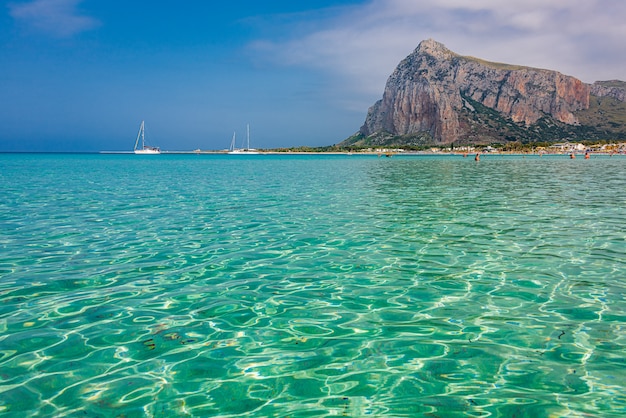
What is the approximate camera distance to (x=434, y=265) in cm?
1028

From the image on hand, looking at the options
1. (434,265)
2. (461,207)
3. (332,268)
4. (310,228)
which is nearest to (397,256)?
(434,265)

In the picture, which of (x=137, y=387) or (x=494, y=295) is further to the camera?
(x=494, y=295)

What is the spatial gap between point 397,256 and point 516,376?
6046mm

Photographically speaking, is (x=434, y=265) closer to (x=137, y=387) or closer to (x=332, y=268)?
(x=332, y=268)

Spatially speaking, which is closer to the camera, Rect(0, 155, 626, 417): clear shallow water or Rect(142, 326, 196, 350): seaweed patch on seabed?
Rect(0, 155, 626, 417): clear shallow water

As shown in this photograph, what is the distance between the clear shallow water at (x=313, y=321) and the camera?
15.8ft

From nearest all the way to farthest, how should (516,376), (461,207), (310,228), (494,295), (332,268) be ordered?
1. (516,376)
2. (494,295)
3. (332,268)
4. (310,228)
5. (461,207)

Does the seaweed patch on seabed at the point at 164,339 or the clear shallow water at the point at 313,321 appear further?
the seaweed patch on seabed at the point at 164,339

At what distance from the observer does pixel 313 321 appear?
698 centimetres

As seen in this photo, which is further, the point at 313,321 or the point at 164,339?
the point at 313,321

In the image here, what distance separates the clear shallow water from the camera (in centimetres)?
482

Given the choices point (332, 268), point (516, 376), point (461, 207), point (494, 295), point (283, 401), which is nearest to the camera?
point (283, 401)

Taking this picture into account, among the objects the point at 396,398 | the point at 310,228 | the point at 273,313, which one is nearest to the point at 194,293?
the point at 273,313

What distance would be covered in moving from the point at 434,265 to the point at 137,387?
7353 millimetres
